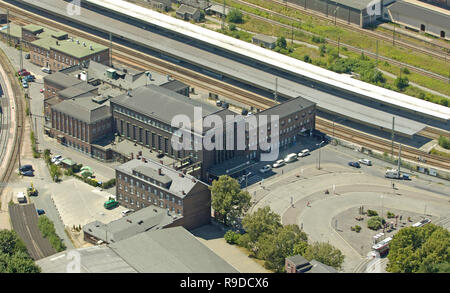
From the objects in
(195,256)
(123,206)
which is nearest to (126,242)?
(195,256)

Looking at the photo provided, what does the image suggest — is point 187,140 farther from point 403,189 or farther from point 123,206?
point 403,189

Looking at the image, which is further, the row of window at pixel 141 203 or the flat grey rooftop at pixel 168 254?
the row of window at pixel 141 203

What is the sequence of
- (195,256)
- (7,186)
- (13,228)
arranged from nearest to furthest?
(195,256) → (13,228) → (7,186)

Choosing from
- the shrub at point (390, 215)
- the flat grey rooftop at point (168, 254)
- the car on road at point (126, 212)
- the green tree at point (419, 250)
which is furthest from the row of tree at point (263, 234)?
the shrub at point (390, 215)

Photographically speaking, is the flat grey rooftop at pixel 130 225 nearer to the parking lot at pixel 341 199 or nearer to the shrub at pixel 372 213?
the parking lot at pixel 341 199

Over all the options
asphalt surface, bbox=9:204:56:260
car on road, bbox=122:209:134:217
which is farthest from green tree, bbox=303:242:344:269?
asphalt surface, bbox=9:204:56:260

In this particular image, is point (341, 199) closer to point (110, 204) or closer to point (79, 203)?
point (110, 204)

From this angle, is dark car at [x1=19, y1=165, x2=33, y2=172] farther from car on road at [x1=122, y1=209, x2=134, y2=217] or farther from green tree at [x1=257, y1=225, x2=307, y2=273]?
green tree at [x1=257, y1=225, x2=307, y2=273]
